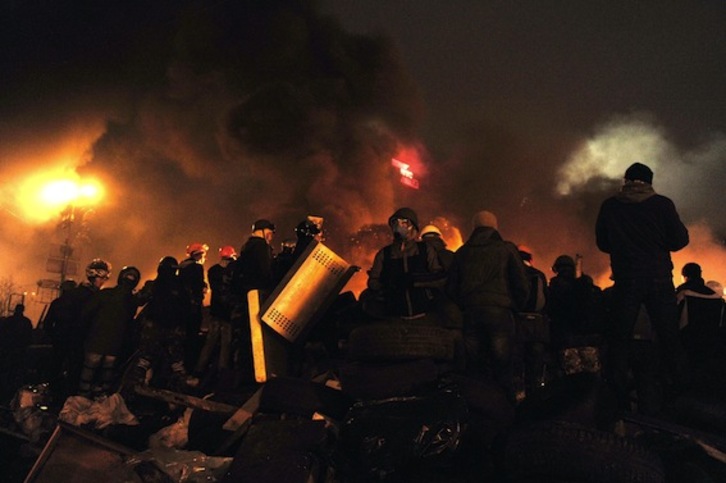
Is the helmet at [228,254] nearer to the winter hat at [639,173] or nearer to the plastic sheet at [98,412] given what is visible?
the plastic sheet at [98,412]

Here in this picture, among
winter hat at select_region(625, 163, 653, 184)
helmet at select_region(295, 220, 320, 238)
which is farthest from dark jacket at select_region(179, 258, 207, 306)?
winter hat at select_region(625, 163, 653, 184)

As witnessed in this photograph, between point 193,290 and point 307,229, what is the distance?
185 cm

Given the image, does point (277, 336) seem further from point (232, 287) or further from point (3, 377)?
point (3, 377)

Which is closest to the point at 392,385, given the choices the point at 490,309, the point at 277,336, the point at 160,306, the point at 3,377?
the point at 490,309

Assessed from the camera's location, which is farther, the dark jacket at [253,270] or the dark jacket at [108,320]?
the dark jacket at [108,320]

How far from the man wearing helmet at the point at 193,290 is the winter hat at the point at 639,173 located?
17.4ft

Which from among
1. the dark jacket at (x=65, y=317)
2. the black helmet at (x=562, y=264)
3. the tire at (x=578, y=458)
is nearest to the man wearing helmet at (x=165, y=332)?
the dark jacket at (x=65, y=317)

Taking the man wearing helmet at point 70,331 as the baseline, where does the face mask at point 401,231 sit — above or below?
A: above

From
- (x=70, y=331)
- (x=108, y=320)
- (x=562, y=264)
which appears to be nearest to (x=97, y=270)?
(x=70, y=331)

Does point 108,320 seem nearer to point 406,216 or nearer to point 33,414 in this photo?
point 33,414

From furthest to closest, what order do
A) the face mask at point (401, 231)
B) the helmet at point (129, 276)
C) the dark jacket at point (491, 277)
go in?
the helmet at point (129, 276), the face mask at point (401, 231), the dark jacket at point (491, 277)

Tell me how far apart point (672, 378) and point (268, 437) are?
3401mm

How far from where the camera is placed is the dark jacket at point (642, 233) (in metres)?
5.02

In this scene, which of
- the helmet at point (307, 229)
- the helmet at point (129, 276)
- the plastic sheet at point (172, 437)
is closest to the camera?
the plastic sheet at point (172, 437)
